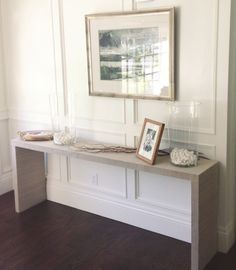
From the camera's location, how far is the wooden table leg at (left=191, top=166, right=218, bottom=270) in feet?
8.73

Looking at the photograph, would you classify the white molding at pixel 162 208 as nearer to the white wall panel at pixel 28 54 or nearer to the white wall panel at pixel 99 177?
the white wall panel at pixel 99 177

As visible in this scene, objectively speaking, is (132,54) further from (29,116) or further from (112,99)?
(29,116)

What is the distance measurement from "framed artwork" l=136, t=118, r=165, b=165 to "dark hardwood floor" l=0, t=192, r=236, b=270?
75 centimetres

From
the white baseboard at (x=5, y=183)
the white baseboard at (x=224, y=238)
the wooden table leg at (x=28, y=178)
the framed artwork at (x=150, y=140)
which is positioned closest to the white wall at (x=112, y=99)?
the white baseboard at (x=224, y=238)

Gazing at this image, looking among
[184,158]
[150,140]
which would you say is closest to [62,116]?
[150,140]

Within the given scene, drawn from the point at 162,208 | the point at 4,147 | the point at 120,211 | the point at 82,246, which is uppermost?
the point at 4,147

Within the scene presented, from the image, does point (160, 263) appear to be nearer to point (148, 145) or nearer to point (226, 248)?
point (226, 248)

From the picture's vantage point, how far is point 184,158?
2.77 m

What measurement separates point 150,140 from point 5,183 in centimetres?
206

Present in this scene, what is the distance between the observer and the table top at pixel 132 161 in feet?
8.85

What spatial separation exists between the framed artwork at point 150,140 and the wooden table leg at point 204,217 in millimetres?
382

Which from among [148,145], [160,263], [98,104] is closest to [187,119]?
[148,145]

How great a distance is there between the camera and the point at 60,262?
296 cm

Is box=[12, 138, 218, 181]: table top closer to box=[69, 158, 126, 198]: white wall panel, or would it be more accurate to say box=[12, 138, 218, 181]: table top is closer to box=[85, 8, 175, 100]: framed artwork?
box=[69, 158, 126, 198]: white wall panel
